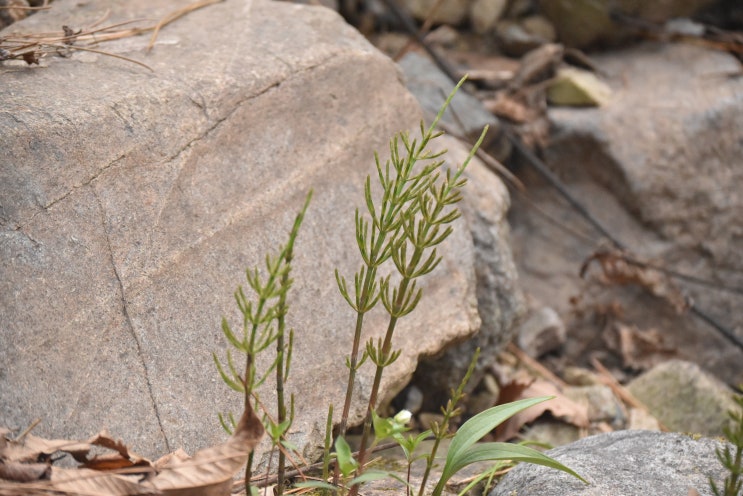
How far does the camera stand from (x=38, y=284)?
193 cm

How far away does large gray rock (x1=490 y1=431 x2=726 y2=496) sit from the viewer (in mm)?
1877

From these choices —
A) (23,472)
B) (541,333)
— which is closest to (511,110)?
(541,333)

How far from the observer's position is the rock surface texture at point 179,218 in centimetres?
192

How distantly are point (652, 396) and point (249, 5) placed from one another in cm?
225

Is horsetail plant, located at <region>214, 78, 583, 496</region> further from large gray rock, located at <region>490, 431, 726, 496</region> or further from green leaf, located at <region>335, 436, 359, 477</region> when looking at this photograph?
large gray rock, located at <region>490, 431, 726, 496</region>

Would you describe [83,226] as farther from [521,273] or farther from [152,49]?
[521,273]

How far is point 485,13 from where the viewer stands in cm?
459

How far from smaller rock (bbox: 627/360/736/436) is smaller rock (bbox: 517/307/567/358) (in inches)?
16.0

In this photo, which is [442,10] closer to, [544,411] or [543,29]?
[543,29]

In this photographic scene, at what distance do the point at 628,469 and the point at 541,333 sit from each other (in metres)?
1.73

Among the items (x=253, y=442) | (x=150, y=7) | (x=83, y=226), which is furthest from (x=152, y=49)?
(x=253, y=442)

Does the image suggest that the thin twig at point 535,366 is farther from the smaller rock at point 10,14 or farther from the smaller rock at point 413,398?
the smaller rock at point 10,14

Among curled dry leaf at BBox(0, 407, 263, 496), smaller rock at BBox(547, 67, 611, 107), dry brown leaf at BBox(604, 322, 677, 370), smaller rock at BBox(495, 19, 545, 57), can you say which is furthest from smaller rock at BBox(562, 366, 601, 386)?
curled dry leaf at BBox(0, 407, 263, 496)

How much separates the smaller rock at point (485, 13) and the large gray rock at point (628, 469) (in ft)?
9.90
